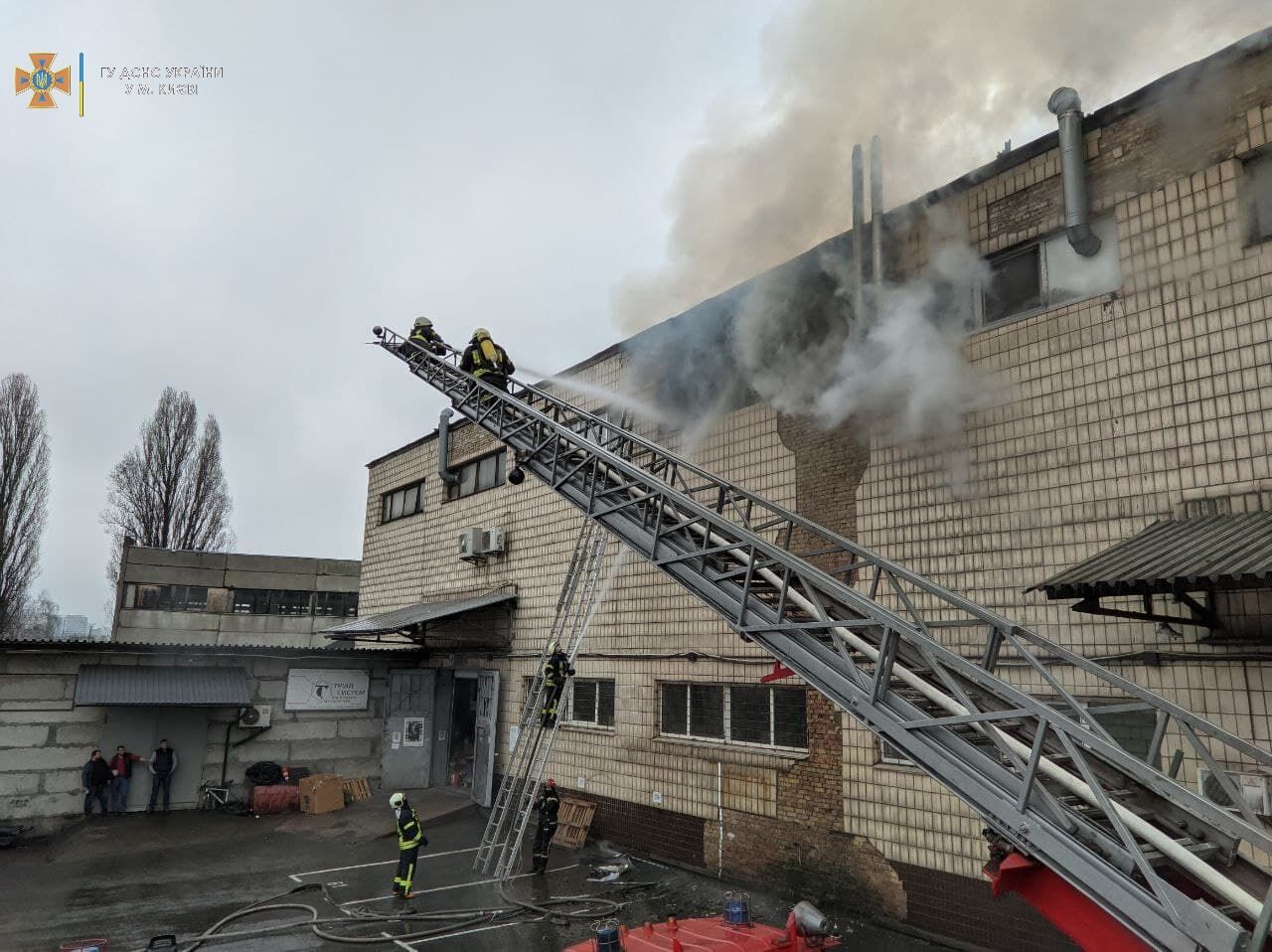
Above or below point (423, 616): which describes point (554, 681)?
below

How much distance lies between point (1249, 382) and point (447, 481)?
15.3m

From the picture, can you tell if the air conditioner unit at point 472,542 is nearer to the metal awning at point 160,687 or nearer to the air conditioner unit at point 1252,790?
the metal awning at point 160,687

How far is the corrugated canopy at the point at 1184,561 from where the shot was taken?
Result: 561 cm

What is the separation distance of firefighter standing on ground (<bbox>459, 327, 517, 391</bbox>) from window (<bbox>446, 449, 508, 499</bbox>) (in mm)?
4585

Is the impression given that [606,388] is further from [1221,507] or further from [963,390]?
[1221,507]

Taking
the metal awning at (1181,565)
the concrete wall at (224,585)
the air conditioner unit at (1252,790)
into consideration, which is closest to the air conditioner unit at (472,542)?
the metal awning at (1181,565)

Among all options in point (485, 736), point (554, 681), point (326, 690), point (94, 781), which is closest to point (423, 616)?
point (485, 736)

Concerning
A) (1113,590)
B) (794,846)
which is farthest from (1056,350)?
(794,846)

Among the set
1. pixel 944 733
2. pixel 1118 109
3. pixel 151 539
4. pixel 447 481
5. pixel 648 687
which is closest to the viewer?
pixel 944 733

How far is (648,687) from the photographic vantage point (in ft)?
41.0

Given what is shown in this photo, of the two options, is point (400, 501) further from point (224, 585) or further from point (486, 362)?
point (224, 585)

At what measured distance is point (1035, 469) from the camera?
325 inches

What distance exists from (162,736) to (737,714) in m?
11.8

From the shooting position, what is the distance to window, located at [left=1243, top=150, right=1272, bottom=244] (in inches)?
278
